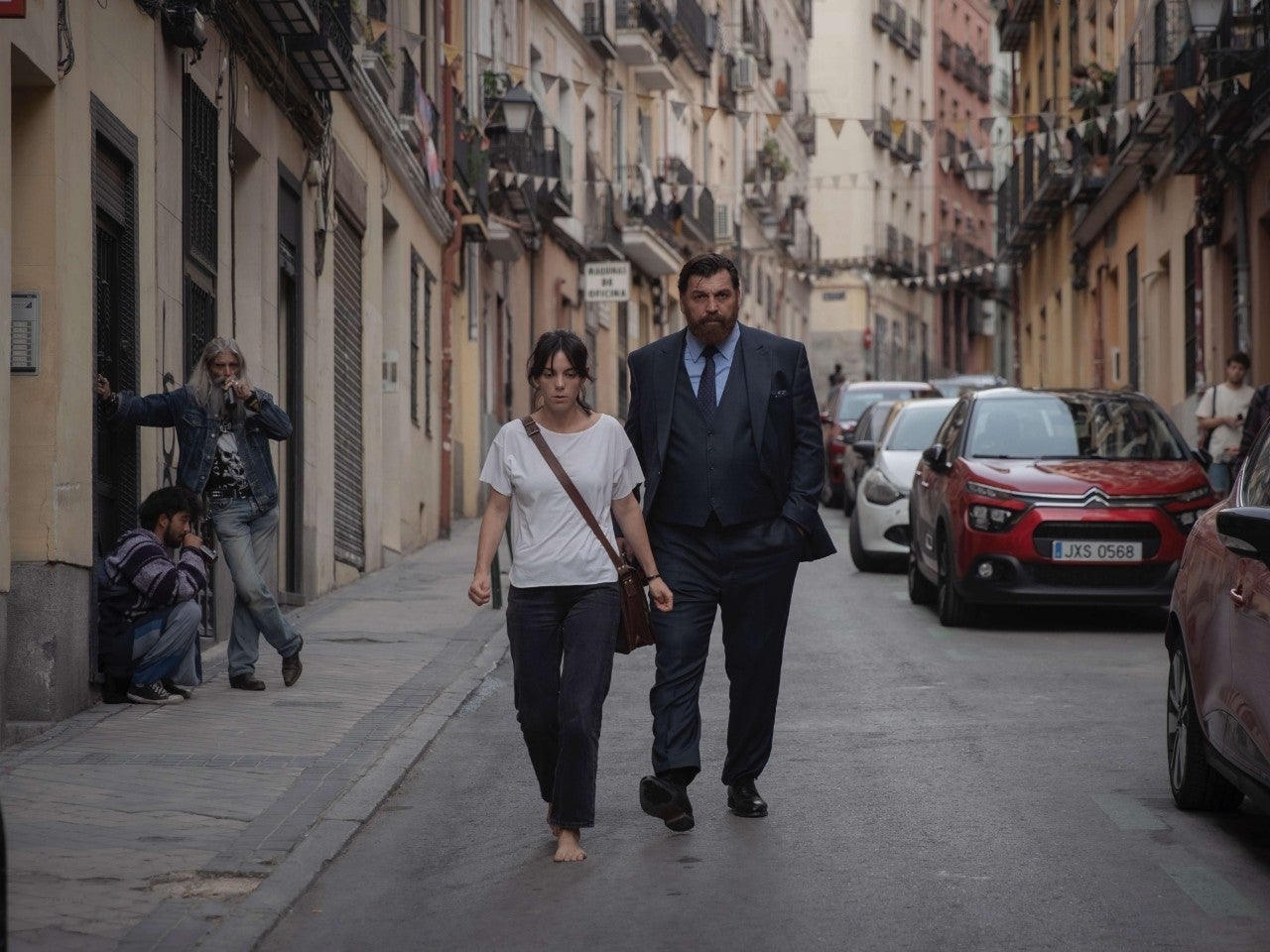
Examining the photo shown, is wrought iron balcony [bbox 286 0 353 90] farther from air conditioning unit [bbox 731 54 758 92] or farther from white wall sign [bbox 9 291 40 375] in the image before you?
air conditioning unit [bbox 731 54 758 92]

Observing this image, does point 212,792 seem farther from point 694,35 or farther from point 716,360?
point 694,35

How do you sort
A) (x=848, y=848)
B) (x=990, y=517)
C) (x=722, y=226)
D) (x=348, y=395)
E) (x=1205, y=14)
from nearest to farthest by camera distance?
(x=848, y=848) < (x=990, y=517) < (x=348, y=395) < (x=1205, y=14) < (x=722, y=226)

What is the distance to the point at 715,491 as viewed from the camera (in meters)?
7.05

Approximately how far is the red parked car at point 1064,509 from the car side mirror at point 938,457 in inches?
0.4

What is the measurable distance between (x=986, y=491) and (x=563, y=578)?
24.9 ft

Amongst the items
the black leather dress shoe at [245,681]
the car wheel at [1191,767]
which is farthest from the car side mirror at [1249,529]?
the black leather dress shoe at [245,681]

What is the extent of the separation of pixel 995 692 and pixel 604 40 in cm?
2564

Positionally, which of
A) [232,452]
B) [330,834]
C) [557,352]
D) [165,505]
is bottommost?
[330,834]

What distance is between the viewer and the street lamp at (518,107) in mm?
25219

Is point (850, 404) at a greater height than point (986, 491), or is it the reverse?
point (850, 404)

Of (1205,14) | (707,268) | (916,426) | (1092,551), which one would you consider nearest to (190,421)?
(707,268)

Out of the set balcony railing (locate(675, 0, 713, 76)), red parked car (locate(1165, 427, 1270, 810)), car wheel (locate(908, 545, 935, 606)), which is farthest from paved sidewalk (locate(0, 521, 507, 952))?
balcony railing (locate(675, 0, 713, 76))

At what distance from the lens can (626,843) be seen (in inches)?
272

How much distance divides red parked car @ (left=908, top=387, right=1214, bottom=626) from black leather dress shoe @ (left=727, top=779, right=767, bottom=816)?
21.6 ft
